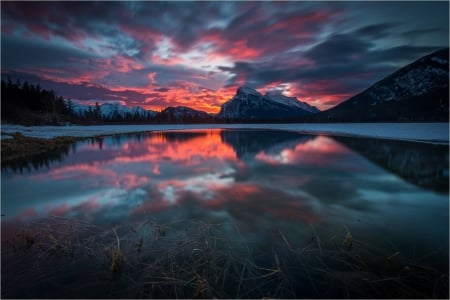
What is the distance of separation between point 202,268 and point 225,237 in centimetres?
113

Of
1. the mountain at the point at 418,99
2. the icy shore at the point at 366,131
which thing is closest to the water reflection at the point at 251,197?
the icy shore at the point at 366,131

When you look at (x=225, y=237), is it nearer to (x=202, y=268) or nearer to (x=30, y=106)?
(x=202, y=268)

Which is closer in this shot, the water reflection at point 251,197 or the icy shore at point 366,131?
the water reflection at point 251,197

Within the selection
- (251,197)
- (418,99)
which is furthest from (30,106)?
(418,99)

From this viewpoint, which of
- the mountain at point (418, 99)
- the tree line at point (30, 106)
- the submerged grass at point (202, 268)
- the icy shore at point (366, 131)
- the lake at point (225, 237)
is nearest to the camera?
the submerged grass at point (202, 268)

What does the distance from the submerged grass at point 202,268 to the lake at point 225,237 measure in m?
0.02

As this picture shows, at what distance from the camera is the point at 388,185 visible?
912cm

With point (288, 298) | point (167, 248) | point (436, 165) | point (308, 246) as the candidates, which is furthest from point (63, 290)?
point (436, 165)

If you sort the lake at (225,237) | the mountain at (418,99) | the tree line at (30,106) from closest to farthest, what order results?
the lake at (225,237), the tree line at (30,106), the mountain at (418,99)

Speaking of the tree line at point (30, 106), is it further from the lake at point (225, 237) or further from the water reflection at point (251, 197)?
the lake at point (225, 237)

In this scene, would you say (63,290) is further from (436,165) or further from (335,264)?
(436,165)

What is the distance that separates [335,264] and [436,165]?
12.5m

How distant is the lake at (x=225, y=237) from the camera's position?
3.53 metres

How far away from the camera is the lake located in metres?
3.53
